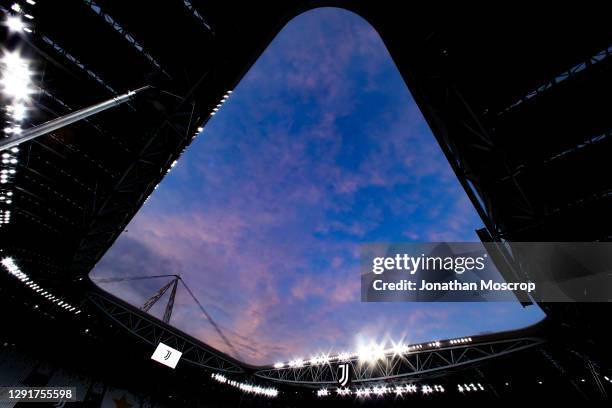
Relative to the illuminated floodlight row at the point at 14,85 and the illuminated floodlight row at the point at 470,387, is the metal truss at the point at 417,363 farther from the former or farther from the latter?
the illuminated floodlight row at the point at 14,85

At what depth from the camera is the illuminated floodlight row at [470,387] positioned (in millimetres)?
22828

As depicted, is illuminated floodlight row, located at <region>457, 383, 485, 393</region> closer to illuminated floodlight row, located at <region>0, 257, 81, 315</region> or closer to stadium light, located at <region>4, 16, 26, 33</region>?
stadium light, located at <region>4, 16, 26, 33</region>

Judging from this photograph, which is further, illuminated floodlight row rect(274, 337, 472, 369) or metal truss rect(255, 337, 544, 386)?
illuminated floodlight row rect(274, 337, 472, 369)

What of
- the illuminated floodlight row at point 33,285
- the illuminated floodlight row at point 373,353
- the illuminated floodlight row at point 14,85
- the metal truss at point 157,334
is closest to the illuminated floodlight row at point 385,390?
the illuminated floodlight row at point 373,353

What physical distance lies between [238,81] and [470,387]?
28.1 meters

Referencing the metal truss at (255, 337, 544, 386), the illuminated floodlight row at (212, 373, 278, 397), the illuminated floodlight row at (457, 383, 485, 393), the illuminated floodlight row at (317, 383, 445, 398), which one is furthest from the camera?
the illuminated floodlight row at (212, 373, 278, 397)

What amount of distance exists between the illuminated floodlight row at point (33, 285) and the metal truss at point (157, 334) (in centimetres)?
213

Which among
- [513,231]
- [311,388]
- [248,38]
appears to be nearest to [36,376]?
[311,388]

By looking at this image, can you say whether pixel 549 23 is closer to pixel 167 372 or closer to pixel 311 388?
pixel 311 388

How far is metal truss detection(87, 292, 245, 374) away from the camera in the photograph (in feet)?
77.4

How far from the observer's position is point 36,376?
1049 inches

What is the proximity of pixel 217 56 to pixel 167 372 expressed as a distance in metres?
34.0

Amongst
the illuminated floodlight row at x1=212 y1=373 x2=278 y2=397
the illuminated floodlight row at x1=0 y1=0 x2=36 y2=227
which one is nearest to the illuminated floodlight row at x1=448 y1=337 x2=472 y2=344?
the illuminated floodlight row at x1=212 y1=373 x2=278 y2=397

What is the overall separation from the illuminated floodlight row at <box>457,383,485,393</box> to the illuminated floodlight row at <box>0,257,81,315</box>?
104 feet
